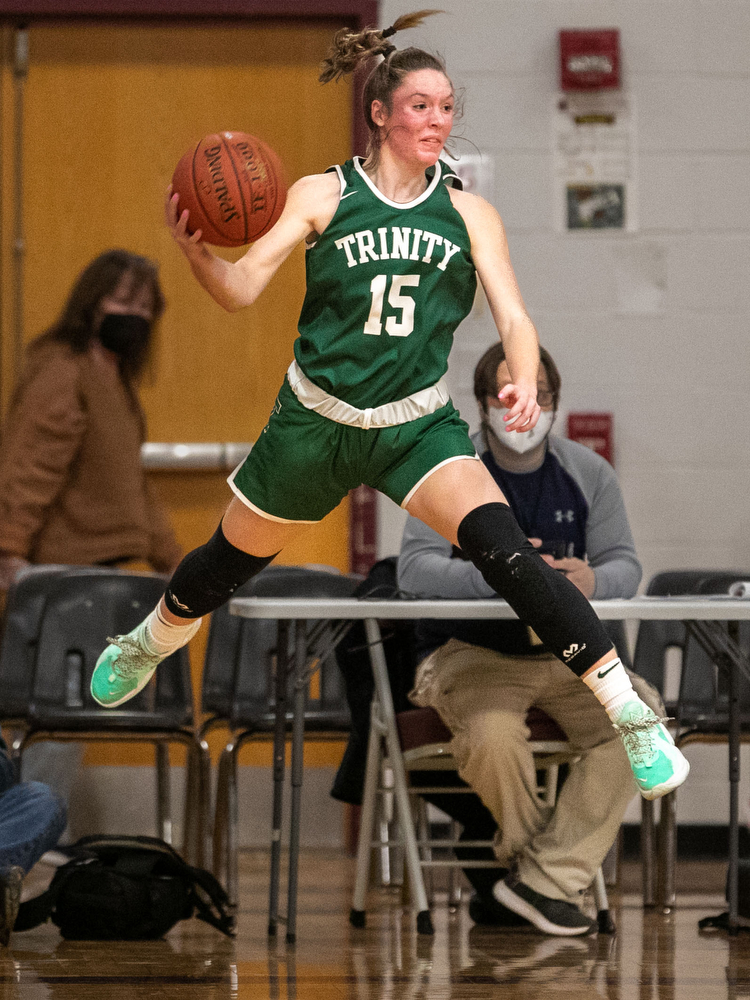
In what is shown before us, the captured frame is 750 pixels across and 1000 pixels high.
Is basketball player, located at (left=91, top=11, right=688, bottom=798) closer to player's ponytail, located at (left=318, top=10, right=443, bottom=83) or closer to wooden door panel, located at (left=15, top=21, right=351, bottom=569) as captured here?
player's ponytail, located at (left=318, top=10, right=443, bottom=83)

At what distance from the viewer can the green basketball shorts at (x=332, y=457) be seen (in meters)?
2.50

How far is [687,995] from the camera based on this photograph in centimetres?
238

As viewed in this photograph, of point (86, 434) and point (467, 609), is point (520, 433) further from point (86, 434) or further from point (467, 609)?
point (86, 434)

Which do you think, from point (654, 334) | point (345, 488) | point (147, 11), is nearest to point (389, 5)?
point (147, 11)

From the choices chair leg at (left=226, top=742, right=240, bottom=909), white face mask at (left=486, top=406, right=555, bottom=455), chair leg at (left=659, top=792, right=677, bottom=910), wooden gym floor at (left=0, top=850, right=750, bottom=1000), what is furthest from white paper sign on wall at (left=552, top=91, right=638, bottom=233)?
wooden gym floor at (left=0, top=850, right=750, bottom=1000)

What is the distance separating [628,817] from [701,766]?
30cm

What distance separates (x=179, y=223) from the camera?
2.45 metres

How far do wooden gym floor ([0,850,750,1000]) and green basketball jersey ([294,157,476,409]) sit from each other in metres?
1.03

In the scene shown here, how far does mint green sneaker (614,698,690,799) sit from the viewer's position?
7.66 feet

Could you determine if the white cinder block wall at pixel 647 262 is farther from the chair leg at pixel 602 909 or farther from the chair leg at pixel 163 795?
the chair leg at pixel 602 909

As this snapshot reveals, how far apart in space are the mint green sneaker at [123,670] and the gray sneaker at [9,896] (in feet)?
1.33

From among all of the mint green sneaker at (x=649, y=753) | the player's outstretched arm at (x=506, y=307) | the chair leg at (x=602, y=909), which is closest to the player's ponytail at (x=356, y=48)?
the player's outstretched arm at (x=506, y=307)

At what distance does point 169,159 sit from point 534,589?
292 cm

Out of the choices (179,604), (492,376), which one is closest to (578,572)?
(492,376)
